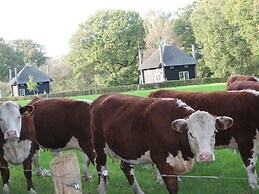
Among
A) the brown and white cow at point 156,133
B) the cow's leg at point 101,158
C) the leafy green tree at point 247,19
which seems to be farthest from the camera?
the leafy green tree at point 247,19

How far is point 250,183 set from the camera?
26.9 ft

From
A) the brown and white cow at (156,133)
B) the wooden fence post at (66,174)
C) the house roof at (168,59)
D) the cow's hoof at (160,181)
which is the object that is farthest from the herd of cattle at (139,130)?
the house roof at (168,59)

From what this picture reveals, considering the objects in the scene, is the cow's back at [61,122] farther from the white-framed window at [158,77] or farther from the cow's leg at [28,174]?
the white-framed window at [158,77]

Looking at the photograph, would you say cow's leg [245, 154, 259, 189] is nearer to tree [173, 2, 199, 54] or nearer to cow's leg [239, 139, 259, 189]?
cow's leg [239, 139, 259, 189]

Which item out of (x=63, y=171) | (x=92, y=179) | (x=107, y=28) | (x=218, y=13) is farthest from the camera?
(x=107, y=28)

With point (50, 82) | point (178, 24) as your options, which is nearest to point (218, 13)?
point (178, 24)

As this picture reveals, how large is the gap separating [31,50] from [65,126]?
9870cm

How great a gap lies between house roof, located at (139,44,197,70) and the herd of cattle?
63.3 metres

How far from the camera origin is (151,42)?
8244cm

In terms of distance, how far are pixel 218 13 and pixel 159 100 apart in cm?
6373

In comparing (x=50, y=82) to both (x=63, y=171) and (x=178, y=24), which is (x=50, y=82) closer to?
(x=178, y=24)

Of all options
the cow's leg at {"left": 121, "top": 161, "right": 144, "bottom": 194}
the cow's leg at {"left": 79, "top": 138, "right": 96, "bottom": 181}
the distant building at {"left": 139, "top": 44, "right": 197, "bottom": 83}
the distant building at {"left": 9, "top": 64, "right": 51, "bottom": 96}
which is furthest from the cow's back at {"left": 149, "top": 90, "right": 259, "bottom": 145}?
the distant building at {"left": 9, "top": 64, "right": 51, "bottom": 96}

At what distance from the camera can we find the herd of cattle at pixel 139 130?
6.63 meters

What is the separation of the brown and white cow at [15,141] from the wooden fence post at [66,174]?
14.1 feet
